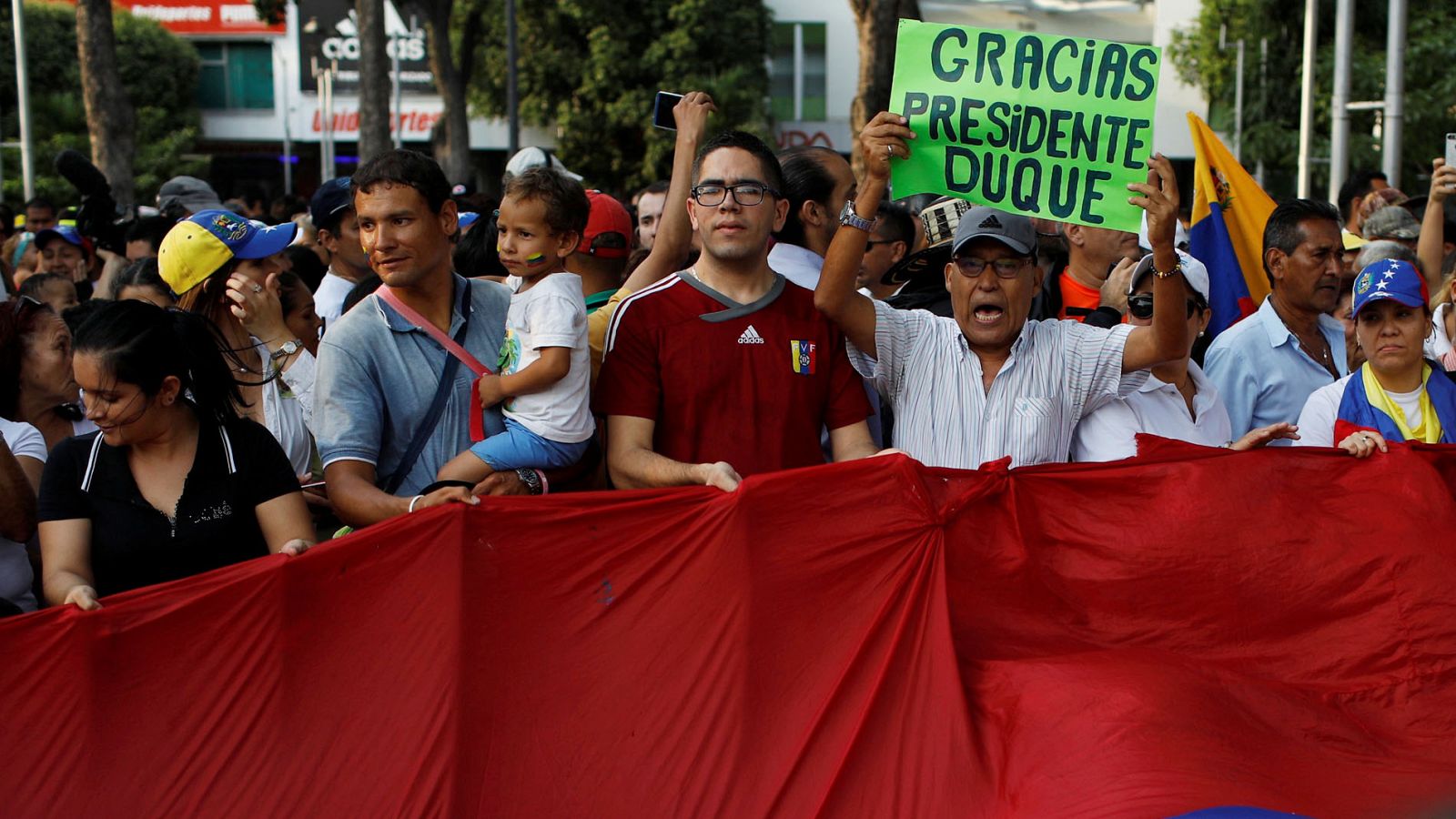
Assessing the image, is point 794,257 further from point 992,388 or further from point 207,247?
point 207,247

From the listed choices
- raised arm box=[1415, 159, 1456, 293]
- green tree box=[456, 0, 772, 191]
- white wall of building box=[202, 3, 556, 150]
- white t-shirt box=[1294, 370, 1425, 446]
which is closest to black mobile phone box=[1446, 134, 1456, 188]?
raised arm box=[1415, 159, 1456, 293]

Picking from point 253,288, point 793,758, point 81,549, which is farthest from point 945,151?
point 81,549

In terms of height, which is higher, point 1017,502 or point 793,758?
point 1017,502

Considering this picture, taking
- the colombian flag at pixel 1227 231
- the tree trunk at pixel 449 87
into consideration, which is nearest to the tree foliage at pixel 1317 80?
the tree trunk at pixel 449 87

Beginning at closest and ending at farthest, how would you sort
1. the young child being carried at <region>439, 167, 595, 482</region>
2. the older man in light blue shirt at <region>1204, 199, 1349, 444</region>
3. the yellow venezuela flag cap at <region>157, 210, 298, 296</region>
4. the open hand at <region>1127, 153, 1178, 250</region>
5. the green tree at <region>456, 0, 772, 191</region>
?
the young child being carried at <region>439, 167, 595, 482</region>, the open hand at <region>1127, 153, 1178, 250</region>, the yellow venezuela flag cap at <region>157, 210, 298, 296</region>, the older man in light blue shirt at <region>1204, 199, 1349, 444</region>, the green tree at <region>456, 0, 772, 191</region>

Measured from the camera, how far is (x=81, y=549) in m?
3.87

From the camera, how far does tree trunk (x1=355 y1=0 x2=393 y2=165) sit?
23.9m

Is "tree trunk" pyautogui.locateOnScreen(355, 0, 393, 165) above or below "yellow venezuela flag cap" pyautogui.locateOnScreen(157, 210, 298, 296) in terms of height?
above

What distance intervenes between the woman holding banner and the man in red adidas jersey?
182 cm

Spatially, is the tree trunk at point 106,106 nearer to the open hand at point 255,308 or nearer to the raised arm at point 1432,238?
the open hand at point 255,308

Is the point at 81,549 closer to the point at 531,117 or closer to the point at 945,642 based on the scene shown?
the point at 945,642

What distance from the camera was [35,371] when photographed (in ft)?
16.7

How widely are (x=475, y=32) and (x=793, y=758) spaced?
124 ft

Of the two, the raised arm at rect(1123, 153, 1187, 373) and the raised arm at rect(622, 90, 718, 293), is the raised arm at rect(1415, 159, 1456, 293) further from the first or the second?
the raised arm at rect(622, 90, 718, 293)
